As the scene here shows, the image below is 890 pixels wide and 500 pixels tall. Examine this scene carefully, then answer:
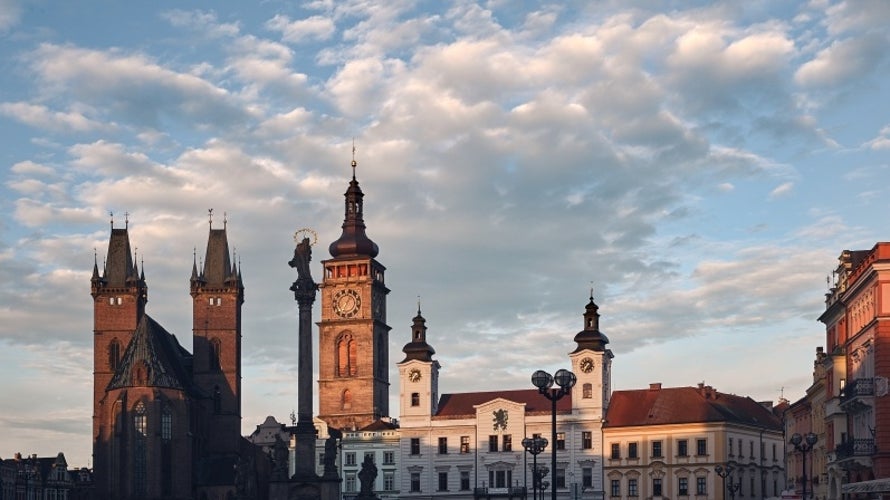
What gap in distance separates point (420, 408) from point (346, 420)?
43.6 ft

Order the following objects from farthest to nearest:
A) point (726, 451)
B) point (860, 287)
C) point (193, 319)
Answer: point (193, 319) → point (726, 451) → point (860, 287)

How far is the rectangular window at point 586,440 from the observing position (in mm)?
123062

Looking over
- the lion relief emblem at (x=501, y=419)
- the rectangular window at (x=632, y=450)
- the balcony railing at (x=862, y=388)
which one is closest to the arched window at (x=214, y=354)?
the lion relief emblem at (x=501, y=419)

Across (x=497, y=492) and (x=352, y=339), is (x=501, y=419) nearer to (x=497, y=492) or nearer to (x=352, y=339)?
(x=497, y=492)

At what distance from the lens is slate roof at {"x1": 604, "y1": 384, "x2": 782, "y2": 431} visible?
12006 centimetres

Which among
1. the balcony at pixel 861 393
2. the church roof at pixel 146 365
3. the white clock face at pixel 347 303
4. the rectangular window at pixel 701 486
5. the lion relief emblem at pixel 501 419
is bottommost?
the rectangular window at pixel 701 486

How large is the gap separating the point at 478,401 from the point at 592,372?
1160 cm

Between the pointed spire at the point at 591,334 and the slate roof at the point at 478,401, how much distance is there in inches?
196

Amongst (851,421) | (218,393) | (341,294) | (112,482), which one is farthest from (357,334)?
(851,421)

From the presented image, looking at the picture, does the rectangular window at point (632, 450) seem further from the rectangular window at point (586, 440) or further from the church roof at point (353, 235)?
the church roof at point (353, 235)

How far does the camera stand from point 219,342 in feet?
485

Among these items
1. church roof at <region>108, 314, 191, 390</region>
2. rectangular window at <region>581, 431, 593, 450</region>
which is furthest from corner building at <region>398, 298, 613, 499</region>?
church roof at <region>108, 314, 191, 390</region>

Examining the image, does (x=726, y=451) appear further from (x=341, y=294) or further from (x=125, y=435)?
(x=125, y=435)

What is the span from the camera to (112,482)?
13262 centimetres
